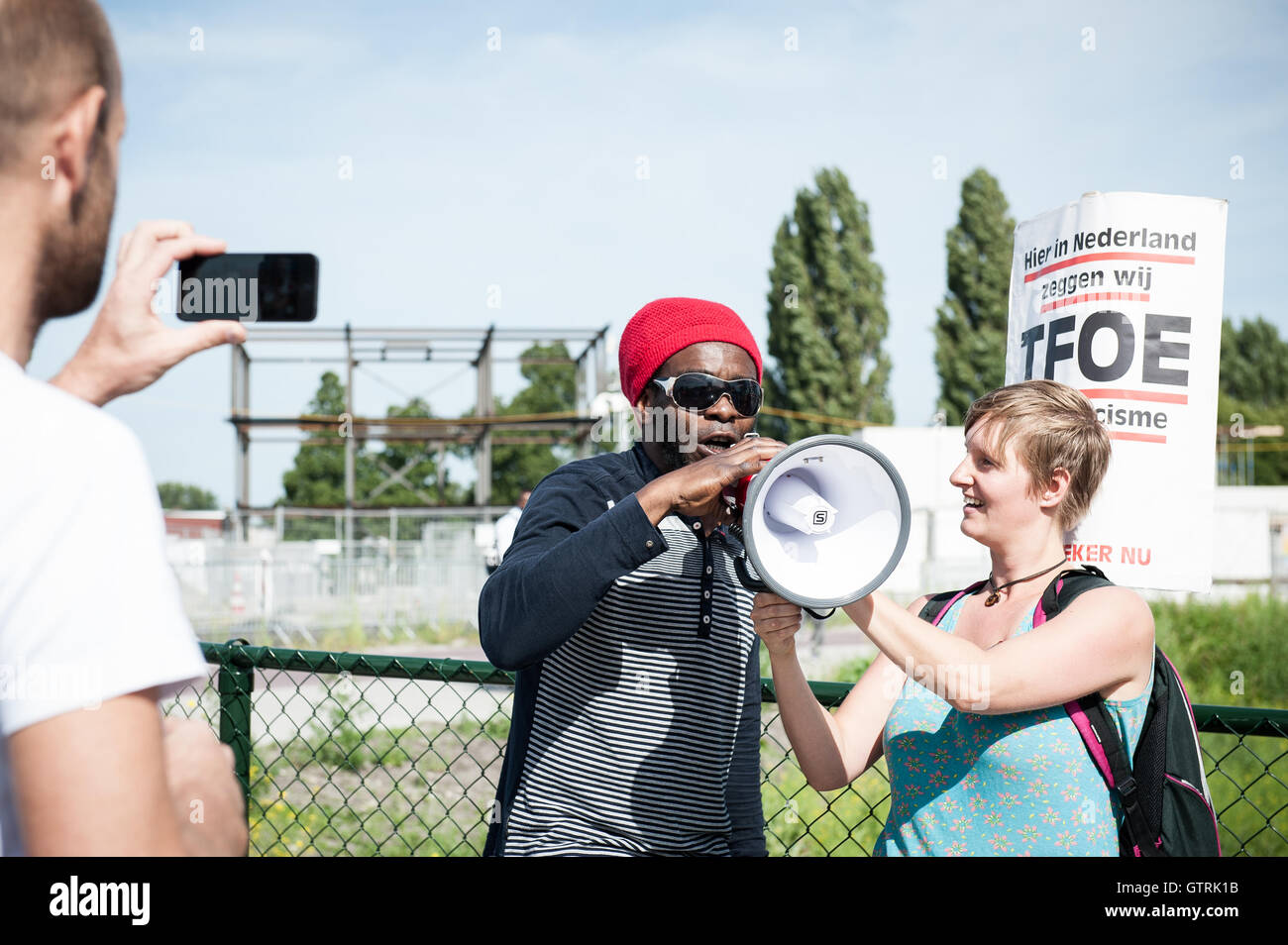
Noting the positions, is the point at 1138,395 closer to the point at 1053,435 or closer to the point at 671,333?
the point at 1053,435

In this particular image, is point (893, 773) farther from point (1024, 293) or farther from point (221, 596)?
point (221, 596)

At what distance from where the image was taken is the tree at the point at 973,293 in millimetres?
33938

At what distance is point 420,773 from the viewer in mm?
4027

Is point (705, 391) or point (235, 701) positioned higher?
point (705, 391)

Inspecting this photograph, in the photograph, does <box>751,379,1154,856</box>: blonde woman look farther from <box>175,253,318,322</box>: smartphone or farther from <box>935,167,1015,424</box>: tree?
<box>935,167,1015,424</box>: tree

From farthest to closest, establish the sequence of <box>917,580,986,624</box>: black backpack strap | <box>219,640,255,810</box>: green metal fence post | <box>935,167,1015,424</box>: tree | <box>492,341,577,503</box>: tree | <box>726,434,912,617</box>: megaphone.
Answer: <box>492,341,577,503</box>: tree < <box>935,167,1015,424</box>: tree < <box>219,640,255,810</box>: green metal fence post < <box>917,580,986,624</box>: black backpack strap < <box>726,434,912,617</box>: megaphone

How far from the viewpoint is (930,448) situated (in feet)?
72.4

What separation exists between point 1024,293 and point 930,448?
19.6 metres

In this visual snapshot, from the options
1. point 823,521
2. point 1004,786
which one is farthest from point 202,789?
point 1004,786

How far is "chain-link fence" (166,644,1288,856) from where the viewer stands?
3.22m

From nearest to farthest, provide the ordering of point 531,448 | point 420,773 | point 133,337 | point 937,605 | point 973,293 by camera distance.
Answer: point 133,337 → point 937,605 → point 420,773 → point 973,293 → point 531,448

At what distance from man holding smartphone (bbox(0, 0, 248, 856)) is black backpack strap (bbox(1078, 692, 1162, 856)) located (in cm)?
160

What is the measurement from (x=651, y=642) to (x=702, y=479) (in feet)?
1.32
